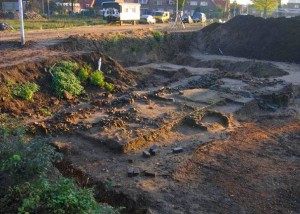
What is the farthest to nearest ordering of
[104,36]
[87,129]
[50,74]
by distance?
[104,36], [50,74], [87,129]

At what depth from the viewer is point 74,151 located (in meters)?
8.99

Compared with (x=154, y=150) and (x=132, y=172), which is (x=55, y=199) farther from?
(x=154, y=150)

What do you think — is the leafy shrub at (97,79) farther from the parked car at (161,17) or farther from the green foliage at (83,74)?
the parked car at (161,17)

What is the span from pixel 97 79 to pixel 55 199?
9.24 meters

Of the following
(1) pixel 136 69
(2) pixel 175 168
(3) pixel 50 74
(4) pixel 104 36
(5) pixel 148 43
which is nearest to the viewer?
(2) pixel 175 168

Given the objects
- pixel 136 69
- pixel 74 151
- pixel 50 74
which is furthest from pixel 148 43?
pixel 74 151

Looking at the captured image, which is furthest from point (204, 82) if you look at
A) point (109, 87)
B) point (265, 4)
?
point (265, 4)

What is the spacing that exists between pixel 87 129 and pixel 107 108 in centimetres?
192

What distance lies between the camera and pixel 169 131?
1074 centimetres

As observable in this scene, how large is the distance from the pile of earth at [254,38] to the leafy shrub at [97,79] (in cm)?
1164

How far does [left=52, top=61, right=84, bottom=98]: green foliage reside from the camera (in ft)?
41.1

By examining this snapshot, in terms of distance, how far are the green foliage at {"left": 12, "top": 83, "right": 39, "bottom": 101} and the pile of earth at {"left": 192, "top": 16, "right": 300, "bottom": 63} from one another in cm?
1465

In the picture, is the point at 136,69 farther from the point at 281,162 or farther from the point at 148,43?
the point at 281,162

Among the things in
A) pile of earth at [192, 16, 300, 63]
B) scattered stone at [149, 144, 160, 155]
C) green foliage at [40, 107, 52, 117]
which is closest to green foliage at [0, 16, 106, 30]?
pile of earth at [192, 16, 300, 63]
